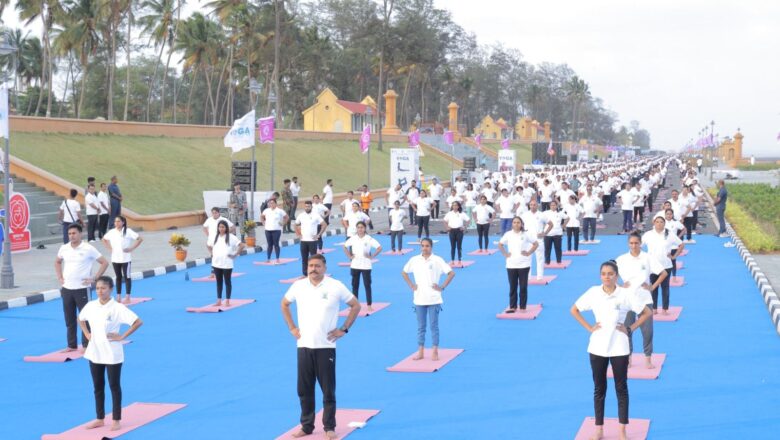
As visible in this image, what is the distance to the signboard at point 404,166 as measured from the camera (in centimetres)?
3825

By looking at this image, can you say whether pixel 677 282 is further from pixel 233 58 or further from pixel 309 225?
pixel 233 58

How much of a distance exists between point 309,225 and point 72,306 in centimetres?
823

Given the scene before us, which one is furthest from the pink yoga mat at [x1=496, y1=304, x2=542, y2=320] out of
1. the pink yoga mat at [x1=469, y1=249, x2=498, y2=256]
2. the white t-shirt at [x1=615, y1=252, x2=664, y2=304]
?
the pink yoga mat at [x1=469, y1=249, x2=498, y2=256]

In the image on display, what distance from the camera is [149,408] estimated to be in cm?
1016

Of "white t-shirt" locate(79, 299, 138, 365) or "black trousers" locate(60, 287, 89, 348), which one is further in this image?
"black trousers" locate(60, 287, 89, 348)

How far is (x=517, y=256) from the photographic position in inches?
615

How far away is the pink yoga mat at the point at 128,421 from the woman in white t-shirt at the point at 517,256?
22.5 feet

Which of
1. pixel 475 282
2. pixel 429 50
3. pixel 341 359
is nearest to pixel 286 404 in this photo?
pixel 341 359

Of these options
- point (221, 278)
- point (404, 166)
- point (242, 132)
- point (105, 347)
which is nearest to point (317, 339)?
point (105, 347)

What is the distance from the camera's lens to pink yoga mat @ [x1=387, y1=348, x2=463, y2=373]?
38.8ft

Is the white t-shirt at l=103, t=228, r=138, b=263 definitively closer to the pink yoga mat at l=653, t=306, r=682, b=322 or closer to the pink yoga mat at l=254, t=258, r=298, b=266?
the pink yoga mat at l=254, t=258, r=298, b=266

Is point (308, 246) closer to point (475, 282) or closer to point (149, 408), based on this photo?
point (475, 282)

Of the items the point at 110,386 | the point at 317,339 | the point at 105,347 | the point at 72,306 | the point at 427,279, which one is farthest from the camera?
the point at 72,306

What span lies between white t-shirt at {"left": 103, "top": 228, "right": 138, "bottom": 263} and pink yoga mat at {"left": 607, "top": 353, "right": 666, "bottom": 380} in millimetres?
8662
